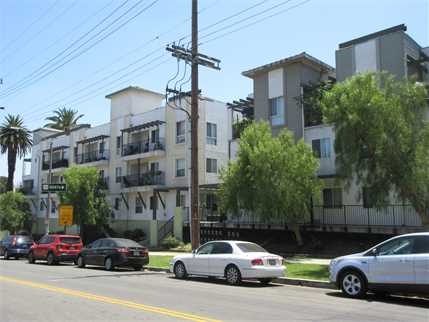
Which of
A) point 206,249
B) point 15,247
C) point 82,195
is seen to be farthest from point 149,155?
point 206,249

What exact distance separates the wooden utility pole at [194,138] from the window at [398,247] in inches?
381

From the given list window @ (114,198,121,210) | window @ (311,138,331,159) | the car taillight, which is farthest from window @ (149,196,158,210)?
the car taillight

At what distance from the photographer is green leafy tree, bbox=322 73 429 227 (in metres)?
18.7

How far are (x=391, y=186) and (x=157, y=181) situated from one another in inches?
1013

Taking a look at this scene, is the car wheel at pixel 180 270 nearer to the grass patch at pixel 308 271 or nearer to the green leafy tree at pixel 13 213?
the grass patch at pixel 308 271

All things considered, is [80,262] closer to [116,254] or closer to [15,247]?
[116,254]

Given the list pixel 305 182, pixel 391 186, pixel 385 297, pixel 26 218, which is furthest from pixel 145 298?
pixel 26 218

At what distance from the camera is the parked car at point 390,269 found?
12.1 meters

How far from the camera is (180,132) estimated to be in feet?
138

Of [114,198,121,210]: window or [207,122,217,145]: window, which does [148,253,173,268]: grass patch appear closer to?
[207,122,217,145]: window

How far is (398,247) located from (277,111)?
2204 centimetres

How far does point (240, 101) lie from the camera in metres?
42.2

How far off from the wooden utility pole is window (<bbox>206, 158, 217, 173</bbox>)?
20350 mm

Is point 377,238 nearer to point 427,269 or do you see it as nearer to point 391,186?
point 391,186
